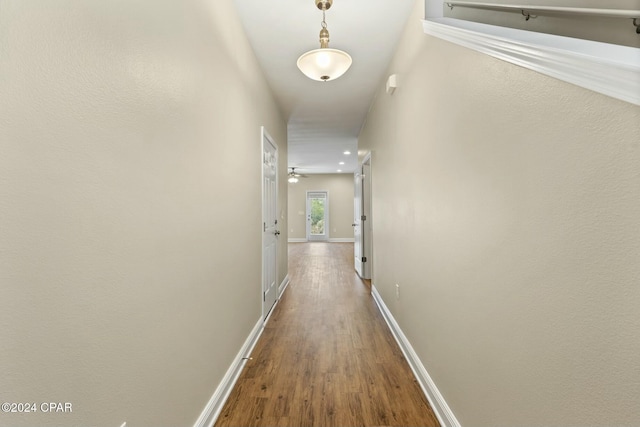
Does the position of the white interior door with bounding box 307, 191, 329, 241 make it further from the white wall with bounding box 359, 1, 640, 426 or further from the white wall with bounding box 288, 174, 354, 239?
the white wall with bounding box 359, 1, 640, 426

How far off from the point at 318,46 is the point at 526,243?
2.37m

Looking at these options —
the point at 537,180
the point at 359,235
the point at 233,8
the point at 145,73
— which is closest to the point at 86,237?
the point at 145,73

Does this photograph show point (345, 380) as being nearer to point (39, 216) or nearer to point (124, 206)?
point (124, 206)

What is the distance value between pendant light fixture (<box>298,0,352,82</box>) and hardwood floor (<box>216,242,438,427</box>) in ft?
7.29

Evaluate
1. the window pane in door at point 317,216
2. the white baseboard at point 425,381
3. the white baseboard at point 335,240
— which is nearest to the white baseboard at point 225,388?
the white baseboard at point 425,381

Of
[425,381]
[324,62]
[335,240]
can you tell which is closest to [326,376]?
[425,381]

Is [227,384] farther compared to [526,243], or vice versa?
[227,384]

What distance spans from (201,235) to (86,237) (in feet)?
2.35

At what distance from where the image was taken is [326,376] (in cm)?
204

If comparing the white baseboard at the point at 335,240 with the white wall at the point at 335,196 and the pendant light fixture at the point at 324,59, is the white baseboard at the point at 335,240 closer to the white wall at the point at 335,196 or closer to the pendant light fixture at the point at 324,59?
the white wall at the point at 335,196

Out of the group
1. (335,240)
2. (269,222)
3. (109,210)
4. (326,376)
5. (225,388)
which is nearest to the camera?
(109,210)

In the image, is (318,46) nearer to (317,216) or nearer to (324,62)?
(324,62)

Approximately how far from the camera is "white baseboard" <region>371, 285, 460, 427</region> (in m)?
1.53

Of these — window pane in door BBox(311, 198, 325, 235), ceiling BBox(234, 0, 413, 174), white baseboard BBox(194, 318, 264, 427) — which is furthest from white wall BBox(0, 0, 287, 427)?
window pane in door BBox(311, 198, 325, 235)
